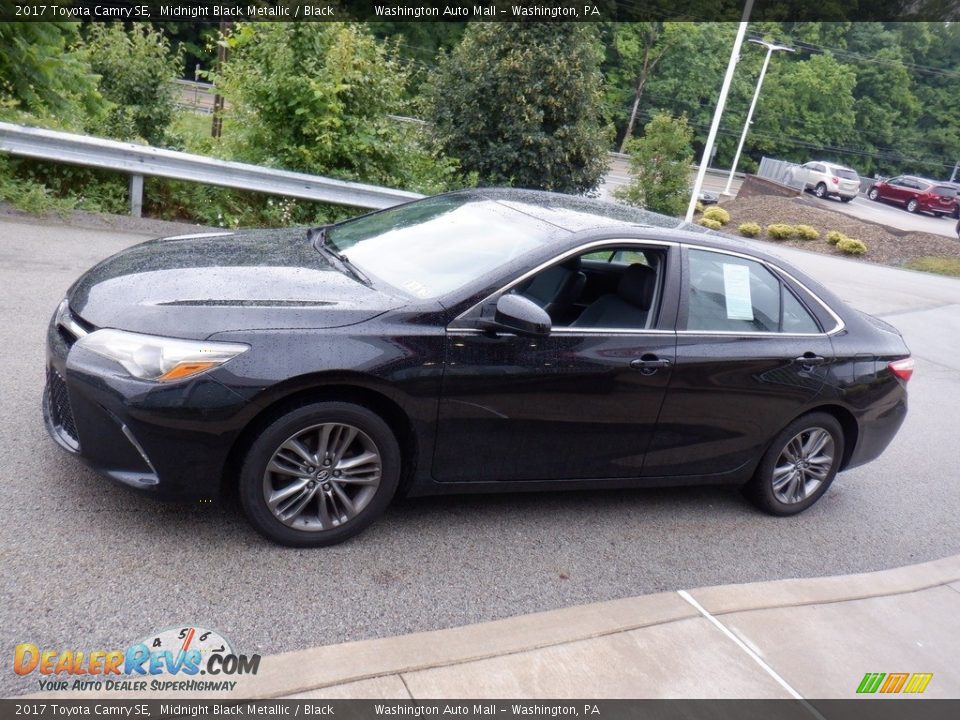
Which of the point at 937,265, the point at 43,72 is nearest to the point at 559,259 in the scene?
the point at 43,72

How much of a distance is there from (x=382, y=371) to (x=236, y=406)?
633mm

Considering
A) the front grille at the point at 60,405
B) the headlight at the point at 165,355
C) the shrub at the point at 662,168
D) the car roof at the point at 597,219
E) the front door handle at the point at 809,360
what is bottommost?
the shrub at the point at 662,168

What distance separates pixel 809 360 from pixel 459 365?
224 centimetres

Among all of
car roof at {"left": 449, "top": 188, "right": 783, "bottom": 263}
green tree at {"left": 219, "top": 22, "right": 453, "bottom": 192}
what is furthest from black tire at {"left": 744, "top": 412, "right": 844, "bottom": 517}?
green tree at {"left": 219, "top": 22, "right": 453, "bottom": 192}

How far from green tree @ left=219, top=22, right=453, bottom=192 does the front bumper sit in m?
7.83

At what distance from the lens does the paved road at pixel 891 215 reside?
134 feet

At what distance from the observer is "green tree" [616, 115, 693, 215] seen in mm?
25734

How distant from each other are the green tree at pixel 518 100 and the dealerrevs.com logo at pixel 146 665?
11720 millimetres

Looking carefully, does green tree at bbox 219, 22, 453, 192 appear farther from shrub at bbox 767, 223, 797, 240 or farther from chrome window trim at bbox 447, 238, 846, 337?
shrub at bbox 767, 223, 797, 240

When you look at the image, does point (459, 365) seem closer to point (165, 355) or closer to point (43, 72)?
point (165, 355)

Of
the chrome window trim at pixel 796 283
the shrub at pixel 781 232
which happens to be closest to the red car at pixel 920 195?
the shrub at pixel 781 232

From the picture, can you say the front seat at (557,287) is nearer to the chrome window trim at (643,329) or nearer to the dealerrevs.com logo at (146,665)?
the chrome window trim at (643,329)

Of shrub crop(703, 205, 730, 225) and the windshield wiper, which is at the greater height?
the windshield wiper

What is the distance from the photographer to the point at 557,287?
488 centimetres
